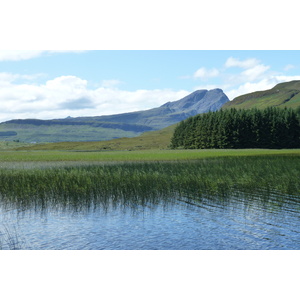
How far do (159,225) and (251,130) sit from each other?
4212 inches

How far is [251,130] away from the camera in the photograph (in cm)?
11944

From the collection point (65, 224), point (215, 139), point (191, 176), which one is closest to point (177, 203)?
point (65, 224)

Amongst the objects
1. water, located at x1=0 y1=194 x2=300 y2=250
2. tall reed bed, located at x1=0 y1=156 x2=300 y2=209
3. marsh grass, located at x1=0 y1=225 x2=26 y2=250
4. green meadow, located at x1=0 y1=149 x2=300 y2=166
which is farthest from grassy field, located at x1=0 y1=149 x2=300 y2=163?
marsh grass, located at x1=0 y1=225 x2=26 y2=250

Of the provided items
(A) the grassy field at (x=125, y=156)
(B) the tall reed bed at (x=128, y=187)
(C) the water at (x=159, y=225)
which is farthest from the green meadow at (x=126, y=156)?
(C) the water at (x=159, y=225)

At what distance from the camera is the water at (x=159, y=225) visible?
47.5 feet

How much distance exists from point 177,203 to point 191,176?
972 cm

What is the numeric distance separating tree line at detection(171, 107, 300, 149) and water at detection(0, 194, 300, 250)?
95645 mm

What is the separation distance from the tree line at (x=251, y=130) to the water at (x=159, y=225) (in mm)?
95645

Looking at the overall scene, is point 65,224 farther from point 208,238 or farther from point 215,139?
point 215,139

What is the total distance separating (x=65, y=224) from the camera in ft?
57.4

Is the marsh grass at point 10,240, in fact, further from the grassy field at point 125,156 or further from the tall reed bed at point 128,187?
the grassy field at point 125,156

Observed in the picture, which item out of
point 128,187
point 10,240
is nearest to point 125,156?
point 128,187

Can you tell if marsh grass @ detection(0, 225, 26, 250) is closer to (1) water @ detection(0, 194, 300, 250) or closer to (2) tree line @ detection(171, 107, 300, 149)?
(1) water @ detection(0, 194, 300, 250)
